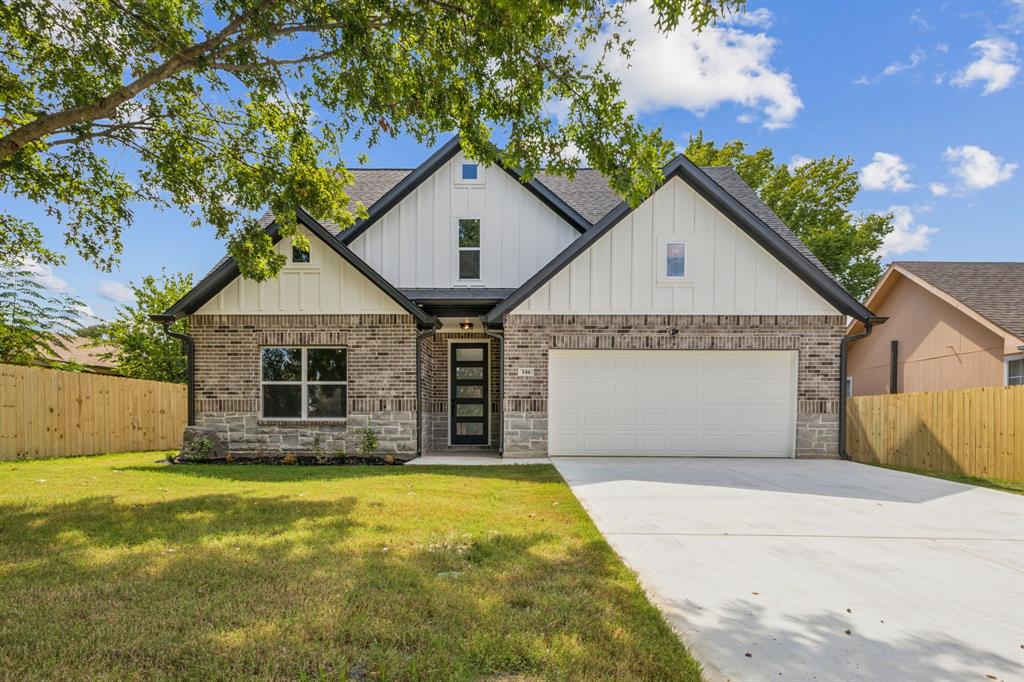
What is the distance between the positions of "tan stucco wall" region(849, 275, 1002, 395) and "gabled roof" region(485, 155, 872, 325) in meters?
6.93

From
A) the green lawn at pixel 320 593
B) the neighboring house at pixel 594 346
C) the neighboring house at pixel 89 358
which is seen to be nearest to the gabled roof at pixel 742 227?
the neighboring house at pixel 594 346

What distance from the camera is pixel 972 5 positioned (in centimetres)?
A: 1019

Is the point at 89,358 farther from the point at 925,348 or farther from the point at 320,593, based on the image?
the point at 925,348

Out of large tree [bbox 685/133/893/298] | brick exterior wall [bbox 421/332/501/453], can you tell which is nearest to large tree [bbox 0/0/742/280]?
brick exterior wall [bbox 421/332/501/453]

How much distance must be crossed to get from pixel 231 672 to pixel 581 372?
31.8 feet

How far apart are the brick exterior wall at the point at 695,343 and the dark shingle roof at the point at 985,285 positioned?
21.4ft

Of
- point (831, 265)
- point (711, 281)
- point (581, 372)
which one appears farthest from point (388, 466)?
point (831, 265)

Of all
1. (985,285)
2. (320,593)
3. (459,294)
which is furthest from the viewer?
(985,285)

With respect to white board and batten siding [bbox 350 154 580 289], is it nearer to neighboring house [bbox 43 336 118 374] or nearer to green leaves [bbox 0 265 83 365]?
green leaves [bbox 0 265 83 365]

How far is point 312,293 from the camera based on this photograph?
38.7 ft

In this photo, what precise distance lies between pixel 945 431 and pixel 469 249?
10.6 meters

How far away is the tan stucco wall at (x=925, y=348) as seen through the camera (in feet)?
50.7

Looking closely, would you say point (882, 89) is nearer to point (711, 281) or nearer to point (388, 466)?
point (711, 281)

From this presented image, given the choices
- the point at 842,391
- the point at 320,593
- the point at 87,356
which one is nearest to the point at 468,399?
the point at 842,391
